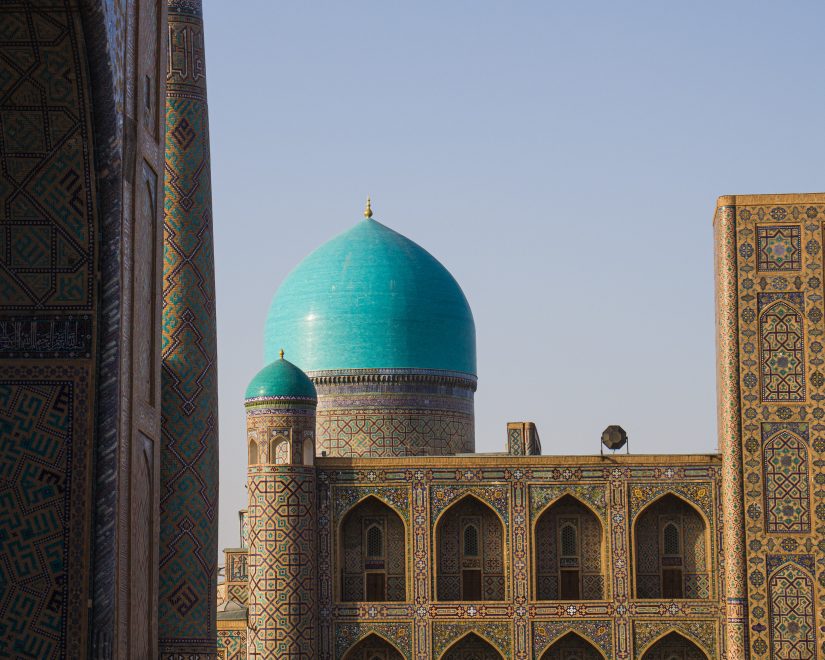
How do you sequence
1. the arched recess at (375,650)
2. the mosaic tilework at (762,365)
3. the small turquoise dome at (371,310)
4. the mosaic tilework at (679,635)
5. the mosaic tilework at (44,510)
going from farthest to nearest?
the small turquoise dome at (371,310), the arched recess at (375,650), the mosaic tilework at (679,635), the mosaic tilework at (762,365), the mosaic tilework at (44,510)

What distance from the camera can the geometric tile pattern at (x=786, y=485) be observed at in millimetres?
18531

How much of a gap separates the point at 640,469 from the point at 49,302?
46.0 feet

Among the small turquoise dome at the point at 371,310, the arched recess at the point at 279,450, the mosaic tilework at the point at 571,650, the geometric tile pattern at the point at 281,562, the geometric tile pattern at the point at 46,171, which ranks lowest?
the mosaic tilework at the point at 571,650

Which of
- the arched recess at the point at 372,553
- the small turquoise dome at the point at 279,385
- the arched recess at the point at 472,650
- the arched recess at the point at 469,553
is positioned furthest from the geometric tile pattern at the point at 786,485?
the small turquoise dome at the point at 279,385

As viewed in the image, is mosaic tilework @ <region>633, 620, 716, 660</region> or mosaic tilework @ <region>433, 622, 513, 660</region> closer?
mosaic tilework @ <region>633, 620, 716, 660</region>

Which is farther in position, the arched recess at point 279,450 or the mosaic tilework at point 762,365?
the arched recess at point 279,450

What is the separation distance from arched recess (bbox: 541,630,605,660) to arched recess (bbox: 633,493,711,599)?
0.93 metres

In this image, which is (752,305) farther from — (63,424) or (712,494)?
(63,424)

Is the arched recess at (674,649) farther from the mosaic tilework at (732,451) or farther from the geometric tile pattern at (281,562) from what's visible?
the geometric tile pattern at (281,562)

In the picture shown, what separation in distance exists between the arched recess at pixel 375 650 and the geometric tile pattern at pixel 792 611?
15.4 ft

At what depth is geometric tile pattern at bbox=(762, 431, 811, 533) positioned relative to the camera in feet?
60.8

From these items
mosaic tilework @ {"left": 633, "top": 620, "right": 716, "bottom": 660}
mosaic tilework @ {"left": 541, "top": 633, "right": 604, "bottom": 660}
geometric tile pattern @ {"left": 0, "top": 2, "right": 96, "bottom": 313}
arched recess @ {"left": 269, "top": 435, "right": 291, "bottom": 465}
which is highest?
geometric tile pattern @ {"left": 0, "top": 2, "right": 96, "bottom": 313}

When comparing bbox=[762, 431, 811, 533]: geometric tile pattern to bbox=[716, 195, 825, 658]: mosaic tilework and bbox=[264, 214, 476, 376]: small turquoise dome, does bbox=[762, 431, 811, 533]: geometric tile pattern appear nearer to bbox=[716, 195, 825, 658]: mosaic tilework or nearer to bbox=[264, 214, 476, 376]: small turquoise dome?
bbox=[716, 195, 825, 658]: mosaic tilework

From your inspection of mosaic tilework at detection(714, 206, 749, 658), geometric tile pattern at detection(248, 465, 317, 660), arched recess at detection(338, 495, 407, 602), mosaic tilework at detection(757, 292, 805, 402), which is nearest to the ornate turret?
geometric tile pattern at detection(248, 465, 317, 660)
